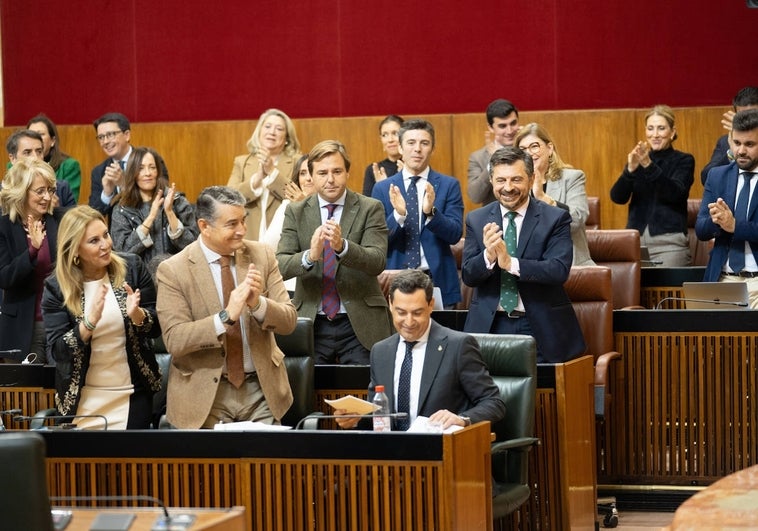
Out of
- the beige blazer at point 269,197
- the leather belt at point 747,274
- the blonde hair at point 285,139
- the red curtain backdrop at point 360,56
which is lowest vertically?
the leather belt at point 747,274

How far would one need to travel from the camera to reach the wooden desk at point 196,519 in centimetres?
300

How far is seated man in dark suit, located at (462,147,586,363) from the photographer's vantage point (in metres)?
5.11

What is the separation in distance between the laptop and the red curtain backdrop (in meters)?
3.24

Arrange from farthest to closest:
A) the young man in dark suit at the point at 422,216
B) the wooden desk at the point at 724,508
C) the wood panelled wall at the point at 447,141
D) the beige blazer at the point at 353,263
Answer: the wood panelled wall at the point at 447,141 < the young man in dark suit at the point at 422,216 < the beige blazer at the point at 353,263 < the wooden desk at the point at 724,508

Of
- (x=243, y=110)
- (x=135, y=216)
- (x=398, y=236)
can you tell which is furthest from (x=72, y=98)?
(x=398, y=236)

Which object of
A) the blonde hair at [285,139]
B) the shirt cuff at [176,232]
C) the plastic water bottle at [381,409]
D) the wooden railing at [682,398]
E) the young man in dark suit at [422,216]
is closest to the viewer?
the plastic water bottle at [381,409]

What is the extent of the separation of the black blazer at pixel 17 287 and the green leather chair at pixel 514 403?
217cm

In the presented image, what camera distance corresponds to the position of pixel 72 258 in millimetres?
4605

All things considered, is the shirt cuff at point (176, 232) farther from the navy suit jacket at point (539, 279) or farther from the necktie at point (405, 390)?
the necktie at point (405, 390)

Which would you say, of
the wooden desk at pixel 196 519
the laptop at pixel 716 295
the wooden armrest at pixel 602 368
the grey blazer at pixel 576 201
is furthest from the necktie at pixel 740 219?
the wooden desk at pixel 196 519

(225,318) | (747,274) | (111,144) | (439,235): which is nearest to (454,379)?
(225,318)

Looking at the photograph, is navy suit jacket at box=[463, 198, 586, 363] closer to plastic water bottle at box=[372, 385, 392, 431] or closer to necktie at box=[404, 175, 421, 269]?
necktie at box=[404, 175, 421, 269]

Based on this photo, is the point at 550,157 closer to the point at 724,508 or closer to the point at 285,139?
the point at 285,139

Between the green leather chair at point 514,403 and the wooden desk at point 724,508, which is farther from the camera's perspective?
the green leather chair at point 514,403
